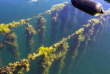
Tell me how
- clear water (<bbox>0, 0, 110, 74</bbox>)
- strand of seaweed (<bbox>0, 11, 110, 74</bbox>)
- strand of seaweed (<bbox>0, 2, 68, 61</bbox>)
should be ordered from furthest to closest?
clear water (<bbox>0, 0, 110, 74</bbox>) → strand of seaweed (<bbox>0, 2, 68, 61</bbox>) → strand of seaweed (<bbox>0, 11, 110, 74</bbox>)

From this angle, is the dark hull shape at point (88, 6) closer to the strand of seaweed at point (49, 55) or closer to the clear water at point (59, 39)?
the strand of seaweed at point (49, 55)

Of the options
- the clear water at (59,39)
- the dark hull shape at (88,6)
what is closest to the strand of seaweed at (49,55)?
the clear water at (59,39)

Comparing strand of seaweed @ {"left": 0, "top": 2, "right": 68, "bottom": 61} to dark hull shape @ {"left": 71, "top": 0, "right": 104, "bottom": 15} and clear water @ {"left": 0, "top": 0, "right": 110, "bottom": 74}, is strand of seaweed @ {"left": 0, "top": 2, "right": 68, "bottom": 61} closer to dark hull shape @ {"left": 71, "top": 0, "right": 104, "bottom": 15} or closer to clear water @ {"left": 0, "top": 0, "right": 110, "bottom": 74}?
clear water @ {"left": 0, "top": 0, "right": 110, "bottom": 74}

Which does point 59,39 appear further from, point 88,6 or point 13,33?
point 88,6

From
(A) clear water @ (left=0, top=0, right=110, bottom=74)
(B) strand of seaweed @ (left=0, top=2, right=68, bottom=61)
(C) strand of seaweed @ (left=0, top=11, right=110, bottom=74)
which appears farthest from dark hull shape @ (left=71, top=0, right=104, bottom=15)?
(A) clear water @ (left=0, top=0, right=110, bottom=74)

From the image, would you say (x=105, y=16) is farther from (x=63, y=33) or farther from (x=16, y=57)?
(x=16, y=57)

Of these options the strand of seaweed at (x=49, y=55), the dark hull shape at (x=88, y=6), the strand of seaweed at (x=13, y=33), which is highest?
the strand of seaweed at (x=13, y=33)

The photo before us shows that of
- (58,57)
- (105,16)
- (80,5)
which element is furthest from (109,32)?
(80,5)

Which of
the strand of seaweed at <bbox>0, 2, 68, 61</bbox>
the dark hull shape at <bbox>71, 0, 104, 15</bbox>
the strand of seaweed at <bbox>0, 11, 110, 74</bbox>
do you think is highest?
the strand of seaweed at <bbox>0, 2, 68, 61</bbox>

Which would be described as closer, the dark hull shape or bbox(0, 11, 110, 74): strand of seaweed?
the dark hull shape

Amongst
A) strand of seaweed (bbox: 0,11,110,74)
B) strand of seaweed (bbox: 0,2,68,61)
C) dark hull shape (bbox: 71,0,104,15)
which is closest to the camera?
dark hull shape (bbox: 71,0,104,15)

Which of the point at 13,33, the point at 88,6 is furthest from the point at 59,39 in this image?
the point at 88,6
